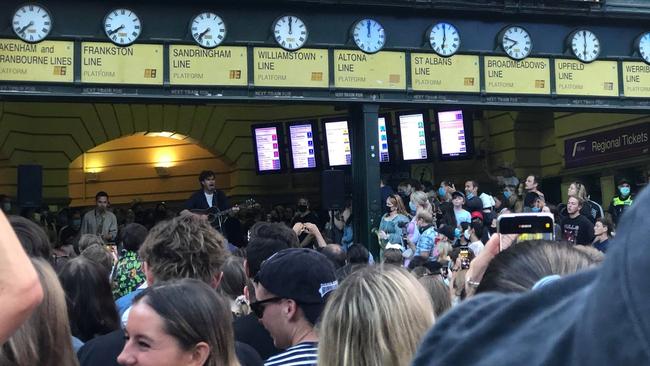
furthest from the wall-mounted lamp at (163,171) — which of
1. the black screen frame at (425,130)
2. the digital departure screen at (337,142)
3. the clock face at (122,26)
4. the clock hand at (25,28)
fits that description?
the clock hand at (25,28)

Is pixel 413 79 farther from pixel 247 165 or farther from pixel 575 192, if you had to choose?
pixel 247 165

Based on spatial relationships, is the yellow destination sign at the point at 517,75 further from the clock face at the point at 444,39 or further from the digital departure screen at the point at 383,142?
the digital departure screen at the point at 383,142

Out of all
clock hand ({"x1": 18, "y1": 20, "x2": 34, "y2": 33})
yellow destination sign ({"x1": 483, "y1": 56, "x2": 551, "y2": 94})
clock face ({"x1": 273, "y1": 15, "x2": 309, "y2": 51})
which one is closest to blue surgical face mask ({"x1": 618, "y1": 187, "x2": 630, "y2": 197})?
yellow destination sign ({"x1": 483, "y1": 56, "x2": 551, "y2": 94})

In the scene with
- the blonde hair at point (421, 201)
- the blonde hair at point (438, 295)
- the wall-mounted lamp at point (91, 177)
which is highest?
the wall-mounted lamp at point (91, 177)

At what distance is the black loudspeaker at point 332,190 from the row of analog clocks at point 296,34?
2518 mm

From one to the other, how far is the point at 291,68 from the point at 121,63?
9.94 feet

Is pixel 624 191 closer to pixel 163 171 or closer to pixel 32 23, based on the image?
pixel 32 23

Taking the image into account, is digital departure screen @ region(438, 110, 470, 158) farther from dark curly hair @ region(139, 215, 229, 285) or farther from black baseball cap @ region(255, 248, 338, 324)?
black baseball cap @ region(255, 248, 338, 324)

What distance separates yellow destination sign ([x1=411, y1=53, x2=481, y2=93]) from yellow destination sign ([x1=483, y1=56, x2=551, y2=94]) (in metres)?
0.30

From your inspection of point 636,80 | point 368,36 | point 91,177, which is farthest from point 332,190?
point 91,177

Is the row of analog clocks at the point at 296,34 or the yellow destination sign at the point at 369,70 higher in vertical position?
the row of analog clocks at the point at 296,34

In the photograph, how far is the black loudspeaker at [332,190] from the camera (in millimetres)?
16062

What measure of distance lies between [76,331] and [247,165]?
67.1 feet

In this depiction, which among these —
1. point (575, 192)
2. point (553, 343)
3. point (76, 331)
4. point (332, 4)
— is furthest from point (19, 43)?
point (553, 343)
